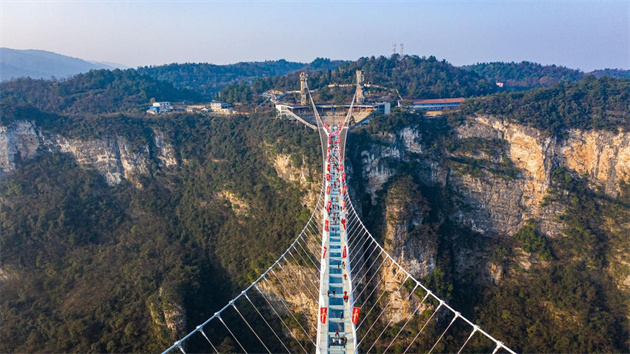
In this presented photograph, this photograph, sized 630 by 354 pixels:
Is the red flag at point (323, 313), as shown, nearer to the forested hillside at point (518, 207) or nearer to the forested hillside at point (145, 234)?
the forested hillside at point (145, 234)

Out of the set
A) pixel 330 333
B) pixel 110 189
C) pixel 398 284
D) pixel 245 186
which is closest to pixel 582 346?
pixel 398 284

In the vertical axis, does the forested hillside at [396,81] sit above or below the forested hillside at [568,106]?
above

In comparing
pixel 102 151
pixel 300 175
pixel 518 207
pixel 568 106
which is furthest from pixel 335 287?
pixel 568 106

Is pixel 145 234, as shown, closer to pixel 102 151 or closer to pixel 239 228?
pixel 239 228

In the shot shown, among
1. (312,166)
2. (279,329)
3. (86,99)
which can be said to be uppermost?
(86,99)

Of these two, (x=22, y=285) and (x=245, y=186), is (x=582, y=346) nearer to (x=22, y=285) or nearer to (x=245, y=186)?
(x=245, y=186)

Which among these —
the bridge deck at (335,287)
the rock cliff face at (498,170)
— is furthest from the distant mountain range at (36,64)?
the bridge deck at (335,287)
